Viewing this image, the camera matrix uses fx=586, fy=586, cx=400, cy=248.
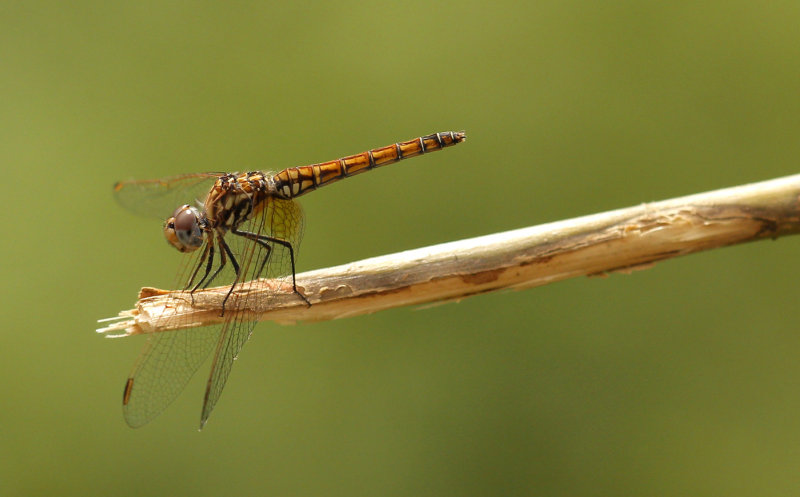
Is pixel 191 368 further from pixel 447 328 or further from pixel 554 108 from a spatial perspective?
pixel 554 108

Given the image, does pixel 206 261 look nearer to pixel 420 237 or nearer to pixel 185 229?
pixel 185 229

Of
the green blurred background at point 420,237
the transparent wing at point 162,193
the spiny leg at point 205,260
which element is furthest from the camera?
the green blurred background at point 420,237

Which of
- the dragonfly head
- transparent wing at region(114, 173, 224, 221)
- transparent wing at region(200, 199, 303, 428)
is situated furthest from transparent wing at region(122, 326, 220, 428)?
transparent wing at region(114, 173, 224, 221)

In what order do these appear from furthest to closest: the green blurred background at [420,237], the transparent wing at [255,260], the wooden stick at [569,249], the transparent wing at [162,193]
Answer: the green blurred background at [420,237], the transparent wing at [162,193], the transparent wing at [255,260], the wooden stick at [569,249]

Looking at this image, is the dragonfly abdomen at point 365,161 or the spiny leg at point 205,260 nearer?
the spiny leg at point 205,260

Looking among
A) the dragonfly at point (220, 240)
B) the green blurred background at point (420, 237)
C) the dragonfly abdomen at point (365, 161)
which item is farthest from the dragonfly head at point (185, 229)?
the green blurred background at point (420, 237)

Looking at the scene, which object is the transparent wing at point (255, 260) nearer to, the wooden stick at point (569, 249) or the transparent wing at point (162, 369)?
the transparent wing at point (162, 369)

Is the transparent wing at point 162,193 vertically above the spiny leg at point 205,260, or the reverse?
the transparent wing at point 162,193

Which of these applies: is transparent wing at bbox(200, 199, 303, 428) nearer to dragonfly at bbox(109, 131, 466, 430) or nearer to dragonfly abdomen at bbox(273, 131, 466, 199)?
dragonfly at bbox(109, 131, 466, 430)

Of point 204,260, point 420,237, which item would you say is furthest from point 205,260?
point 420,237
